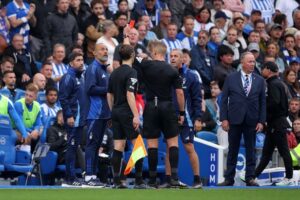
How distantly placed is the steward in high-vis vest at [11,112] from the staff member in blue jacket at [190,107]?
9.45 ft

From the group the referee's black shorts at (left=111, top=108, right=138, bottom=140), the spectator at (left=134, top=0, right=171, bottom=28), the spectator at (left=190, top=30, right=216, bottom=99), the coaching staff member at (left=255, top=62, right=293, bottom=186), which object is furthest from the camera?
the spectator at (left=134, top=0, right=171, bottom=28)

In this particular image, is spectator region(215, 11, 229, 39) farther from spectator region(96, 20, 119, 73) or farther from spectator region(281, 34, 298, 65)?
spectator region(96, 20, 119, 73)

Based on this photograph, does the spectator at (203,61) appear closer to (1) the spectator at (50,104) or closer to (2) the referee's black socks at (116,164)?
(1) the spectator at (50,104)

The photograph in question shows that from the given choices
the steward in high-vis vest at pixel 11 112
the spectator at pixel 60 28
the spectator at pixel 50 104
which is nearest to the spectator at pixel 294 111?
the spectator at pixel 60 28

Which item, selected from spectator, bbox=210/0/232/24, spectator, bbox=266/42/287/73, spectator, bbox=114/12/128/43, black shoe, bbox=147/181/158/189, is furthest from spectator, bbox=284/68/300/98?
black shoe, bbox=147/181/158/189

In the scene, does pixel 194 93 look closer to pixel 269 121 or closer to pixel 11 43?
pixel 269 121

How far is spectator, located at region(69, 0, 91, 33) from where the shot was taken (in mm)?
27312

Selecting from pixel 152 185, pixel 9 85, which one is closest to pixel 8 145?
pixel 9 85

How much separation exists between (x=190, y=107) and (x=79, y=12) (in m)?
Answer: 6.31

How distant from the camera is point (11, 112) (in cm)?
2270

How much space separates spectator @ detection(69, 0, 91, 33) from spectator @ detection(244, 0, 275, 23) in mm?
5269

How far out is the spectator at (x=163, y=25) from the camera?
92.7 ft

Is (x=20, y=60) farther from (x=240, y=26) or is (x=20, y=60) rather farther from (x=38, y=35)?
(x=240, y=26)

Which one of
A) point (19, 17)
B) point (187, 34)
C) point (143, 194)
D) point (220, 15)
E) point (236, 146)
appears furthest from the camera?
point (220, 15)
